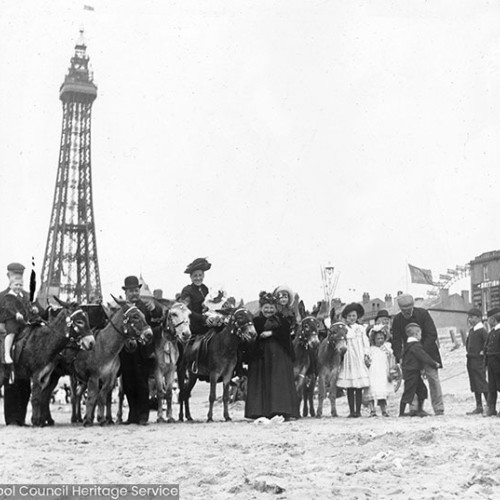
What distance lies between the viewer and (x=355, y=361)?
14.5 meters

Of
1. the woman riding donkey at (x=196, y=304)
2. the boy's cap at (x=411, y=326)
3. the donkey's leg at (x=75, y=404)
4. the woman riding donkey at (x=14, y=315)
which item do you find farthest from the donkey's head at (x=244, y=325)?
the donkey's leg at (x=75, y=404)

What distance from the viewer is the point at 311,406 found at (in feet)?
50.3

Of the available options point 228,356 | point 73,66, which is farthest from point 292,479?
point 73,66

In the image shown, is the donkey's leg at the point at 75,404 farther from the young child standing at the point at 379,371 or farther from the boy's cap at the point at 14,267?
the young child standing at the point at 379,371

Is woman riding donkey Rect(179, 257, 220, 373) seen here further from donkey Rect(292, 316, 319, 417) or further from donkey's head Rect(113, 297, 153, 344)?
donkey's head Rect(113, 297, 153, 344)

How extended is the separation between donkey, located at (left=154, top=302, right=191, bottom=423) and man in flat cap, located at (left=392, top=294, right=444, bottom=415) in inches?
144

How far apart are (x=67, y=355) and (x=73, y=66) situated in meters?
97.1

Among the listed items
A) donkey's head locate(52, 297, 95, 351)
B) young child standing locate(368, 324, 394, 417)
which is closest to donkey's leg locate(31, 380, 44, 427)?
donkey's head locate(52, 297, 95, 351)

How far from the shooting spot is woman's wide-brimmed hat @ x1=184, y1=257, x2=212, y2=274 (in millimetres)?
14672

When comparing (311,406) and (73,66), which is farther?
(73,66)

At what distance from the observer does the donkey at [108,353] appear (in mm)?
12297

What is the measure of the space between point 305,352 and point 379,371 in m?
1.31

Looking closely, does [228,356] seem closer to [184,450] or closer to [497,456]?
[184,450]

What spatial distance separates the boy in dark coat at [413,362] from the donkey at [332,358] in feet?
3.46
